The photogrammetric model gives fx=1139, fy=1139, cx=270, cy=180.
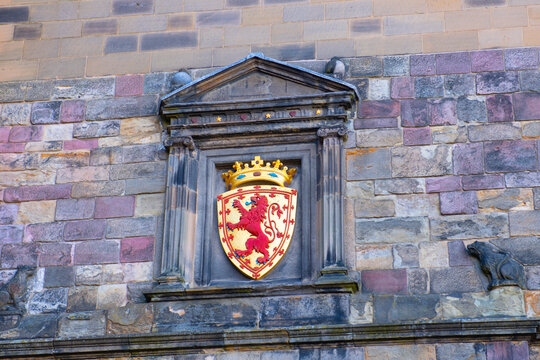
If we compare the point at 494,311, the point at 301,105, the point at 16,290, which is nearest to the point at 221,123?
the point at 301,105

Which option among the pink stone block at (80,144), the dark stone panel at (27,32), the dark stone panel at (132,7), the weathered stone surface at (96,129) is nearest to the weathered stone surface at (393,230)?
the weathered stone surface at (96,129)

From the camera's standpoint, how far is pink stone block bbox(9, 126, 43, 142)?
1065 cm

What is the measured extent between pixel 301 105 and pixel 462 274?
2.11 m

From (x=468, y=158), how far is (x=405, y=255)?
1043 mm

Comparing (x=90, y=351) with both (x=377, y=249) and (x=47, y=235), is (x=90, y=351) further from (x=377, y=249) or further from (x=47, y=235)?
(x=377, y=249)

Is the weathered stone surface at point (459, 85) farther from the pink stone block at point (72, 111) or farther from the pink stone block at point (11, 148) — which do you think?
the pink stone block at point (11, 148)

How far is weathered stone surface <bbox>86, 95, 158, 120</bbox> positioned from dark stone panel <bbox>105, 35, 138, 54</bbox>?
1.83ft

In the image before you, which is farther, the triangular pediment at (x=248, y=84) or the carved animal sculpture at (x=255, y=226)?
the triangular pediment at (x=248, y=84)

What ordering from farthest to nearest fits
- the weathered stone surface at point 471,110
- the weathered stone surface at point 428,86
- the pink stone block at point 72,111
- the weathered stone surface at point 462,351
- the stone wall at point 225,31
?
the pink stone block at point 72,111 → the stone wall at point 225,31 → the weathered stone surface at point 428,86 → the weathered stone surface at point 471,110 → the weathered stone surface at point 462,351

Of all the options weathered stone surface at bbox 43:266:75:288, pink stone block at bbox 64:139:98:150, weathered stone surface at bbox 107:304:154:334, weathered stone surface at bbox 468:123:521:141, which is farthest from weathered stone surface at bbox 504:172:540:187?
weathered stone surface at bbox 43:266:75:288

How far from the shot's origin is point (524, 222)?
372 inches

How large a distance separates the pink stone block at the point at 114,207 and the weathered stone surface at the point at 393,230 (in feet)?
6.72

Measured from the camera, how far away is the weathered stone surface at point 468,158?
9711 mm

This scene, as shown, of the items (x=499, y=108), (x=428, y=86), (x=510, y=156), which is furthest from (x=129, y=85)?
(x=510, y=156)
